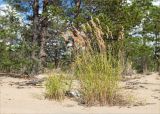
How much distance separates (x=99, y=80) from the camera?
335 inches

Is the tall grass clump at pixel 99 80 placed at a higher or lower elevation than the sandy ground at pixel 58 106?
higher

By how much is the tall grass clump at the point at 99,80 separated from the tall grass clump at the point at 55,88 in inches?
28.3

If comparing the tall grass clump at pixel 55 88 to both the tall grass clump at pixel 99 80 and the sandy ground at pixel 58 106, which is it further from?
the tall grass clump at pixel 99 80

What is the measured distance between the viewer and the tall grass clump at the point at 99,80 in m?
8.52

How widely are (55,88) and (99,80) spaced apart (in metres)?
1.28

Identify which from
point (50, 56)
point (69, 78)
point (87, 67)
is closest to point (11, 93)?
point (69, 78)

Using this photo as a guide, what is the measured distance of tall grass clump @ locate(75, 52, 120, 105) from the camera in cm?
852

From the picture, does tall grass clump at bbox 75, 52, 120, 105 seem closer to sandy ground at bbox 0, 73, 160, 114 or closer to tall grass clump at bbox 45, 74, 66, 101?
sandy ground at bbox 0, 73, 160, 114

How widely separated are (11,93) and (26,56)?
20.2ft

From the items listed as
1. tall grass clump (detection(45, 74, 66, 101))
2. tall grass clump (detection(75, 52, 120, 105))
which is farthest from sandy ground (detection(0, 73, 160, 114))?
tall grass clump (detection(75, 52, 120, 105))

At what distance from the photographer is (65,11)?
570 inches

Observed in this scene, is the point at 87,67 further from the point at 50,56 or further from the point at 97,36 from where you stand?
the point at 50,56

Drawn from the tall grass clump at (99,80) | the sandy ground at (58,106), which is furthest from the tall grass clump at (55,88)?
the tall grass clump at (99,80)

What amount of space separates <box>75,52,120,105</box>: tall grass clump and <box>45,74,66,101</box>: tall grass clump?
72 cm
